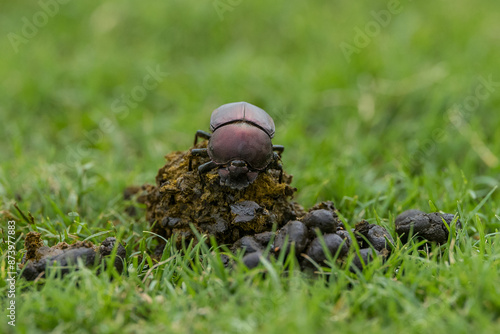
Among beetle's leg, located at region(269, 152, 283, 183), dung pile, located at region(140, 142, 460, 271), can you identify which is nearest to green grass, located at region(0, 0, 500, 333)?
dung pile, located at region(140, 142, 460, 271)

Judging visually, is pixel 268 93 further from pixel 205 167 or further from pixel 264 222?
pixel 264 222

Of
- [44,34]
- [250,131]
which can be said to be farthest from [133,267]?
[44,34]

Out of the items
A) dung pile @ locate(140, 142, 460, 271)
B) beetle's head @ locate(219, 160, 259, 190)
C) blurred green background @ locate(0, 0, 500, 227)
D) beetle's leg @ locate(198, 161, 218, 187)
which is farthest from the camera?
blurred green background @ locate(0, 0, 500, 227)

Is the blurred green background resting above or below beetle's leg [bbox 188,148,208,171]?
above

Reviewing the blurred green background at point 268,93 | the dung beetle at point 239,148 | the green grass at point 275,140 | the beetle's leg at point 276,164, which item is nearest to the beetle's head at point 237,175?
the dung beetle at point 239,148

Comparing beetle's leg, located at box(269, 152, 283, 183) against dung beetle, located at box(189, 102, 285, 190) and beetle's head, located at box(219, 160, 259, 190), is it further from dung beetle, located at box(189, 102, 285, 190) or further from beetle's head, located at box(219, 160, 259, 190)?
beetle's head, located at box(219, 160, 259, 190)

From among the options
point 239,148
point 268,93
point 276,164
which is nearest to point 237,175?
point 239,148
